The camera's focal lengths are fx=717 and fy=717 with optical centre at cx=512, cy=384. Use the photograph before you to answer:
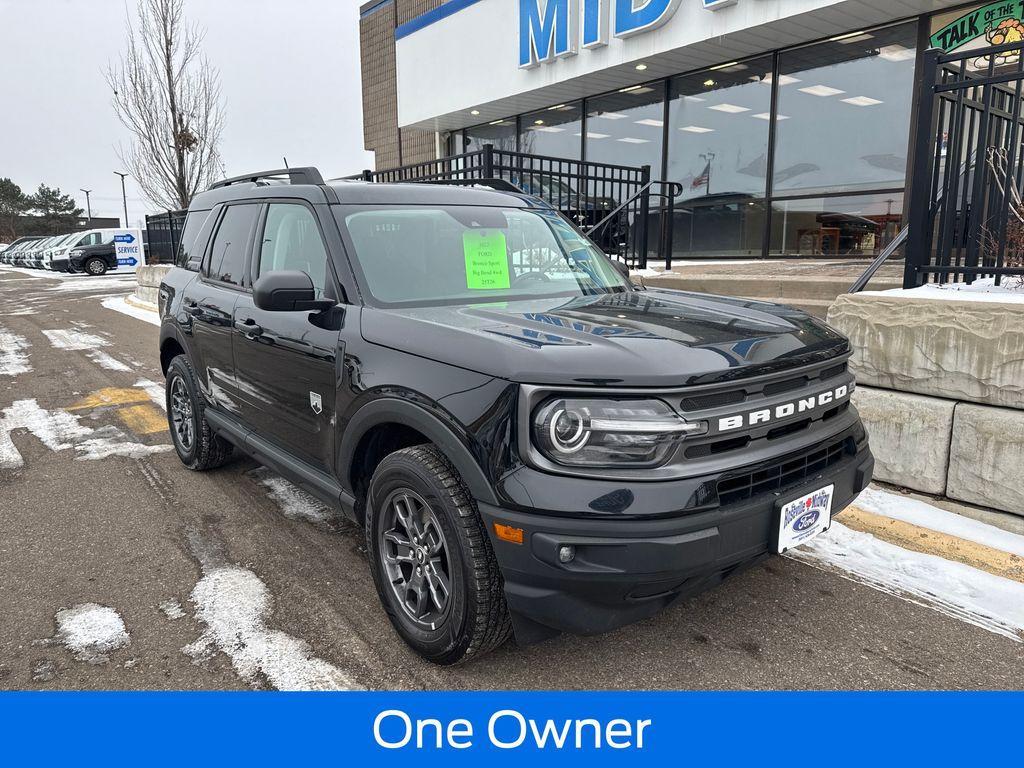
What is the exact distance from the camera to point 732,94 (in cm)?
1152

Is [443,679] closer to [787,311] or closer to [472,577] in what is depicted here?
[472,577]

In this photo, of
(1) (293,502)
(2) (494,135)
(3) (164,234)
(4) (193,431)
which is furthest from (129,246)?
(1) (293,502)

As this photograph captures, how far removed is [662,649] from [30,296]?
900 inches

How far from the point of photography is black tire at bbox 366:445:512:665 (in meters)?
2.34

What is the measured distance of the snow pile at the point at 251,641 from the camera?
2.58 metres

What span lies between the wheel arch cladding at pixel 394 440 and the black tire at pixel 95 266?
111ft

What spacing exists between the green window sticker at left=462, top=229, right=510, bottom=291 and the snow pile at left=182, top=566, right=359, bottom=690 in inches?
65.5

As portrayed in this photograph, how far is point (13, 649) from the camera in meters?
2.79

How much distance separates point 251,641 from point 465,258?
6.15ft

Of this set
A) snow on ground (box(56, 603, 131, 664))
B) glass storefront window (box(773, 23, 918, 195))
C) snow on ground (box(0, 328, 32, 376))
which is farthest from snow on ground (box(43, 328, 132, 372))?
glass storefront window (box(773, 23, 918, 195))

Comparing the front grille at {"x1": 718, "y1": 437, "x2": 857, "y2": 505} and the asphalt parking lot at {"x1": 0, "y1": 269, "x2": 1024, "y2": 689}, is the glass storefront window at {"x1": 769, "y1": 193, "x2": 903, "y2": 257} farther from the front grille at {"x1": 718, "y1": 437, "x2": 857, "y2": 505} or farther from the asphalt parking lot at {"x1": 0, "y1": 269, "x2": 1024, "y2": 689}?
the front grille at {"x1": 718, "y1": 437, "x2": 857, "y2": 505}

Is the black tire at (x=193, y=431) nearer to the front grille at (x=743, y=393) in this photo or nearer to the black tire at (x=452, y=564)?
the black tire at (x=452, y=564)

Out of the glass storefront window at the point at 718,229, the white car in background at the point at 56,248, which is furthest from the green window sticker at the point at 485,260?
the white car in background at the point at 56,248

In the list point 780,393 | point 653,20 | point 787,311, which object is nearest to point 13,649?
point 780,393
